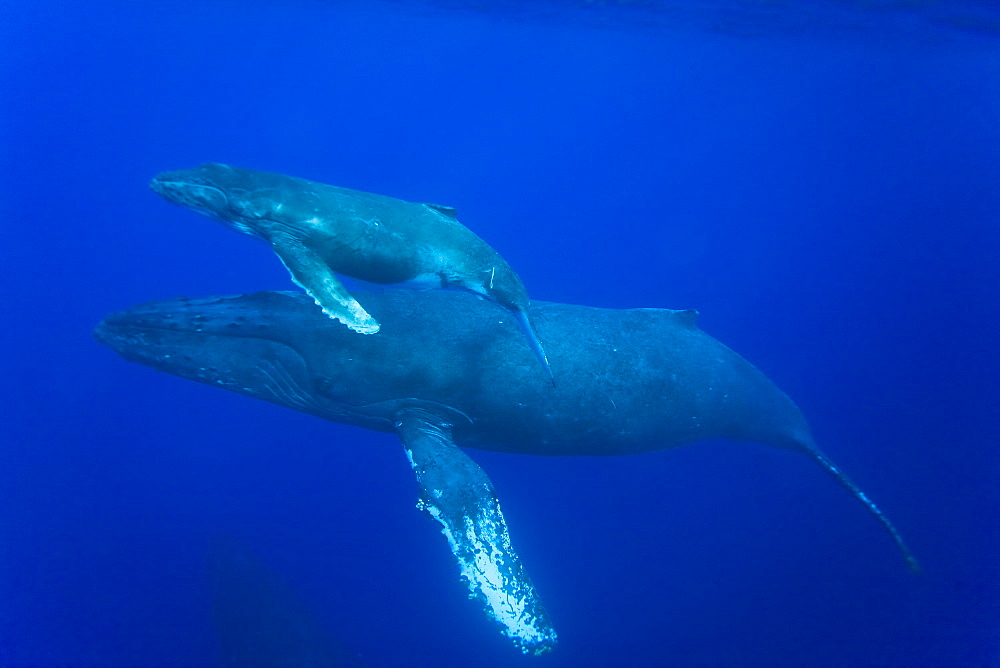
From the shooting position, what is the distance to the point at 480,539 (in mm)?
5621

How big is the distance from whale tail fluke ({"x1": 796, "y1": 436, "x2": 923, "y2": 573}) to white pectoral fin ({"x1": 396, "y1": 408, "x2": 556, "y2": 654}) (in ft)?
22.1

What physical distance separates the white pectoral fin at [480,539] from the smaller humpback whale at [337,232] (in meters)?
1.60

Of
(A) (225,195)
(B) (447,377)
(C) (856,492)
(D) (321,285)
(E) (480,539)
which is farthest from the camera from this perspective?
(C) (856,492)

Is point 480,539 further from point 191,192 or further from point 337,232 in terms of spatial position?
point 191,192

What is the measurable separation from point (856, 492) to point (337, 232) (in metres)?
9.37

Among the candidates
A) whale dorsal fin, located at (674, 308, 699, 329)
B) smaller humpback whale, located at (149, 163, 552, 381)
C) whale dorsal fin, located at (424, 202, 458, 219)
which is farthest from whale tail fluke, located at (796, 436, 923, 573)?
whale dorsal fin, located at (424, 202, 458, 219)

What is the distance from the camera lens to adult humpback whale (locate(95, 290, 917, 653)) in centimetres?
577

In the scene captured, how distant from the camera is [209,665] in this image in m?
11.4

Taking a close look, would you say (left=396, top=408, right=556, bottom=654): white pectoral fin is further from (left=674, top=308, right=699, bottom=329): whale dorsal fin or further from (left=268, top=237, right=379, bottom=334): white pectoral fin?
(left=674, top=308, right=699, bottom=329): whale dorsal fin

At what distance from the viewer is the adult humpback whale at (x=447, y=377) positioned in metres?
5.77

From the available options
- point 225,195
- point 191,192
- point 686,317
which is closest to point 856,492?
point 686,317

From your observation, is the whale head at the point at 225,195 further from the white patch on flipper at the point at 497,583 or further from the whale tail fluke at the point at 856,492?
the whale tail fluke at the point at 856,492

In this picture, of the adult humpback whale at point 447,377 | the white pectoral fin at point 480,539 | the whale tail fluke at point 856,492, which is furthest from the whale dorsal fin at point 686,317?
the white pectoral fin at point 480,539

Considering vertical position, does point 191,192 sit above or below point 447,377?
above
